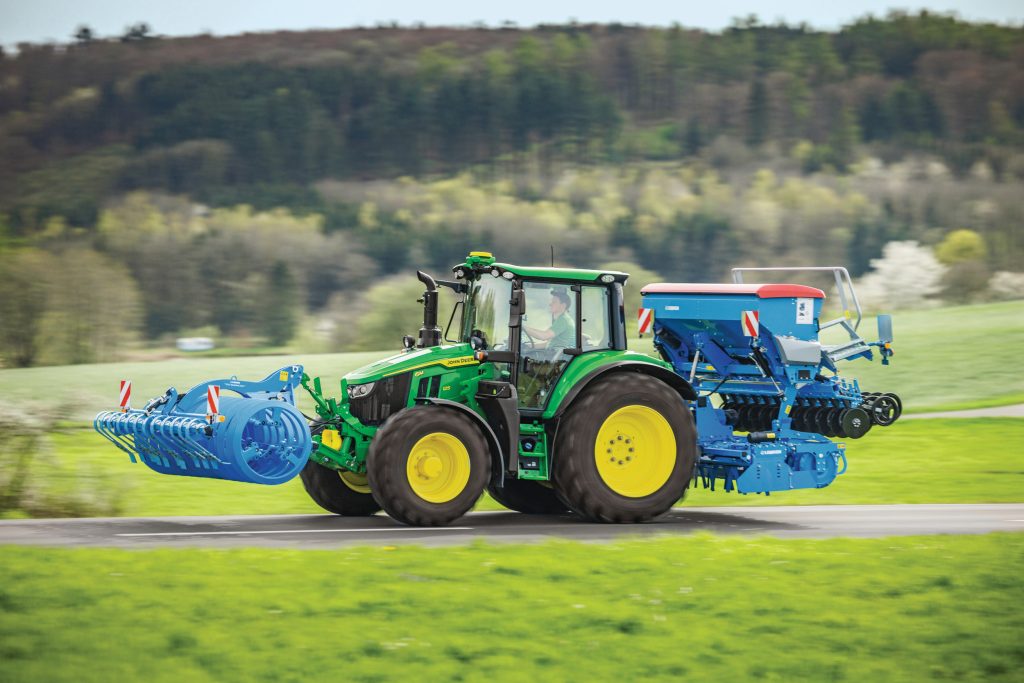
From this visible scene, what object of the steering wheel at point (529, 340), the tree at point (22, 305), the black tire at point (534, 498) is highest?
the tree at point (22, 305)

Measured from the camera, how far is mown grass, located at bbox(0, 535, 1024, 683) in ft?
24.1

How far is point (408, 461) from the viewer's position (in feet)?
38.8

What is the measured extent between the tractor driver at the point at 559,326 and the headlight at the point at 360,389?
1.71 m

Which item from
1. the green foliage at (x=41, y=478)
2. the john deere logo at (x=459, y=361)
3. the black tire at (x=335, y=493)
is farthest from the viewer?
the green foliage at (x=41, y=478)

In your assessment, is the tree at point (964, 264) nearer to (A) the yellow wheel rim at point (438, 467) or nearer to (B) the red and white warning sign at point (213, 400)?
(A) the yellow wheel rim at point (438, 467)

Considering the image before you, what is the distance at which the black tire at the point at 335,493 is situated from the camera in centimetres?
1350

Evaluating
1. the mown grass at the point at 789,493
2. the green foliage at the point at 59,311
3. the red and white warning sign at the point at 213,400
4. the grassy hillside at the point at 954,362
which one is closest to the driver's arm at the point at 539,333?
the red and white warning sign at the point at 213,400

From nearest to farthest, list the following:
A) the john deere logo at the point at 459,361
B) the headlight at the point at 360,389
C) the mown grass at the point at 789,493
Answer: the headlight at the point at 360,389
the john deere logo at the point at 459,361
the mown grass at the point at 789,493

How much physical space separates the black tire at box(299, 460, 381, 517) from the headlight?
4.20 feet

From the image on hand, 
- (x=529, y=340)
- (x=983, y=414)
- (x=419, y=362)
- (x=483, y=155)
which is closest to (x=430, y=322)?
(x=419, y=362)

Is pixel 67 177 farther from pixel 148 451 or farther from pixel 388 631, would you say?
pixel 388 631

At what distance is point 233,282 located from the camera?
70062 mm

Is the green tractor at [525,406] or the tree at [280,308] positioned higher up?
the tree at [280,308]

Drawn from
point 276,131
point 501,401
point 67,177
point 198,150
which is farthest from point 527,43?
point 501,401
